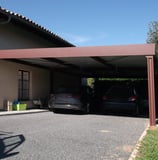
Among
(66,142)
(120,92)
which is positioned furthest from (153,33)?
(66,142)

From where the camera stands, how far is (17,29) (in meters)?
16.9

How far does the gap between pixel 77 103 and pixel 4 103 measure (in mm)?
3575

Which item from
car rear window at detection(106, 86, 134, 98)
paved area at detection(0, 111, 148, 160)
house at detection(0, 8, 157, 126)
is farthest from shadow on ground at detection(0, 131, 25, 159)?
car rear window at detection(106, 86, 134, 98)

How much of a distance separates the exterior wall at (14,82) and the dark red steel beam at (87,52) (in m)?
1.62

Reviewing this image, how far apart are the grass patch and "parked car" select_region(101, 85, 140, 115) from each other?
6189 millimetres

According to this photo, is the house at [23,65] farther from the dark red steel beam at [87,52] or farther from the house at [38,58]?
the dark red steel beam at [87,52]

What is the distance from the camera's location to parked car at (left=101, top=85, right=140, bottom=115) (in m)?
14.9

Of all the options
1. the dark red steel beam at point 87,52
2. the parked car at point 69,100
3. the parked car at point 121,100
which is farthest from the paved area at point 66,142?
the parked car at point 121,100

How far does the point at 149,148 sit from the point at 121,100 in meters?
8.20

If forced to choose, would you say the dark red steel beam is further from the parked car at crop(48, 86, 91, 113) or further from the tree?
the tree

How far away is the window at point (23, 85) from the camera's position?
667 inches

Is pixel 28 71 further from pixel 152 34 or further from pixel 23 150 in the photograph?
pixel 23 150

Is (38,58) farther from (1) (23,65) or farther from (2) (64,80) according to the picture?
(2) (64,80)

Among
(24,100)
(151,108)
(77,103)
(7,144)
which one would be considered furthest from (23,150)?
(24,100)
